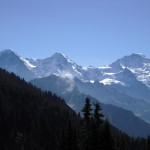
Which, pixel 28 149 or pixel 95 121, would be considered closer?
pixel 95 121

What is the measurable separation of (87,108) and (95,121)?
3.93 meters

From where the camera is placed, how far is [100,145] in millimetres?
53312

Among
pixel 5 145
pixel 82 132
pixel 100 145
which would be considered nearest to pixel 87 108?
pixel 82 132

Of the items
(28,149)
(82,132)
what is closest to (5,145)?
(28,149)

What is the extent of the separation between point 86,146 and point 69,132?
357cm

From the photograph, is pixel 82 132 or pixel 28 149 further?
pixel 28 149

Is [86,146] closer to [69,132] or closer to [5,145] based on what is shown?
[69,132]

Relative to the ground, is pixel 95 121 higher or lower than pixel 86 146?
higher

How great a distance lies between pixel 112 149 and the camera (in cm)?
5275

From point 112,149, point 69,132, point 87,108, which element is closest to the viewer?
point 112,149

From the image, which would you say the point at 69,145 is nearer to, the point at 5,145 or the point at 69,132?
the point at 69,132

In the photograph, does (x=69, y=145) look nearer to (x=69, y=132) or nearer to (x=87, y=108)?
(x=69, y=132)

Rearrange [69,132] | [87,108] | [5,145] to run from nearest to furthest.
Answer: [69,132] → [87,108] → [5,145]

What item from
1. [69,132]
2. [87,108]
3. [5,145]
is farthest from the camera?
[5,145]
